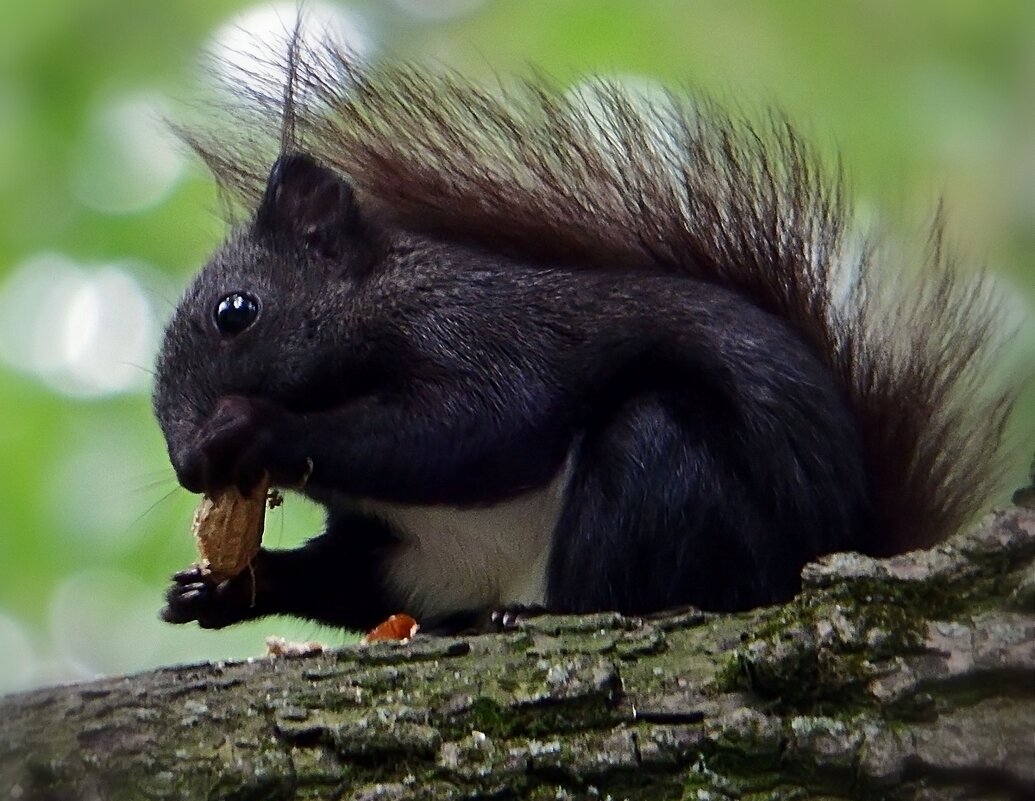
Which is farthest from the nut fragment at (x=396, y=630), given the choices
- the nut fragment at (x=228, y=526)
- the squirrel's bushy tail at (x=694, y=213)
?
the squirrel's bushy tail at (x=694, y=213)

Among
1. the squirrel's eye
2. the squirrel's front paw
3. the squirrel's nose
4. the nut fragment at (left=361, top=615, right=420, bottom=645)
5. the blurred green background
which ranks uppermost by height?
the blurred green background

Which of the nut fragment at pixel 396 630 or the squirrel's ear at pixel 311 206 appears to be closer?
the nut fragment at pixel 396 630

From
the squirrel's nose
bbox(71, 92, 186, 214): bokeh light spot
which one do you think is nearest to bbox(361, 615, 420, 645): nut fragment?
the squirrel's nose

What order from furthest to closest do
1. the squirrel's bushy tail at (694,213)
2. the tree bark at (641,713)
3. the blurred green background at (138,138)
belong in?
the blurred green background at (138,138), the squirrel's bushy tail at (694,213), the tree bark at (641,713)

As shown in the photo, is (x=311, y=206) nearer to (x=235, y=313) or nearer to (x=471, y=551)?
(x=235, y=313)

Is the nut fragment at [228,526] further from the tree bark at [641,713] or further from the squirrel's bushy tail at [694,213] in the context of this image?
the tree bark at [641,713]

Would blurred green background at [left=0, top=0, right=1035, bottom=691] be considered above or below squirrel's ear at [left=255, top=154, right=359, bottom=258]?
above

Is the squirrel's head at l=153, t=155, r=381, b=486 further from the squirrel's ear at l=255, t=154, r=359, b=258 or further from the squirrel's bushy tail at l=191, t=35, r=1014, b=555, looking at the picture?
the squirrel's bushy tail at l=191, t=35, r=1014, b=555
